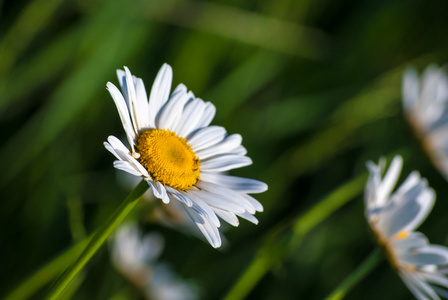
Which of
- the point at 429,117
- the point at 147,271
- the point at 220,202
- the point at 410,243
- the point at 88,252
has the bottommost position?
the point at 147,271

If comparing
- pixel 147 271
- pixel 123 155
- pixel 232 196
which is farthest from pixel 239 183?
pixel 147 271

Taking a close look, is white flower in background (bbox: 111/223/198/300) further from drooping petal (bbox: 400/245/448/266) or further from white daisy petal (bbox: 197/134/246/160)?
drooping petal (bbox: 400/245/448/266)

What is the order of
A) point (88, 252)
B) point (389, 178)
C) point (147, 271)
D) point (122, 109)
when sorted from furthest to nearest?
point (147, 271), point (389, 178), point (122, 109), point (88, 252)

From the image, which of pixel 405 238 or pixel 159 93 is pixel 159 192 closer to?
pixel 159 93

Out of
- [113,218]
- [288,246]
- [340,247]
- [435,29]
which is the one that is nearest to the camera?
[113,218]

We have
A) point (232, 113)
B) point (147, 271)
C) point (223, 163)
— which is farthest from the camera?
point (232, 113)

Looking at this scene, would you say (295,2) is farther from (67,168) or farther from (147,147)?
(147,147)

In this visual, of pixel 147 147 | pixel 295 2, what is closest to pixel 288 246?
pixel 147 147
